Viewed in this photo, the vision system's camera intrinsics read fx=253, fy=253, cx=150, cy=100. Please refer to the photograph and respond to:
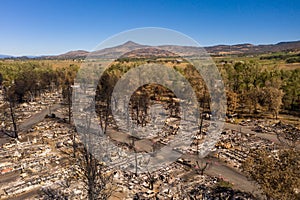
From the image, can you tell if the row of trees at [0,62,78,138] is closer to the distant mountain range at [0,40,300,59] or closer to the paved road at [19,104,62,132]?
the paved road at [19,104,62,132]

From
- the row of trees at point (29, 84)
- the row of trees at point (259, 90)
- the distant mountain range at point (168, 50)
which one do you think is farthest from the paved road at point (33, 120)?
the row of trees at point (259, 90)

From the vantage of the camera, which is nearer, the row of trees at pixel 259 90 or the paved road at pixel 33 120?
the paved road at pixel 33 120

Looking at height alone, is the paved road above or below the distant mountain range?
below

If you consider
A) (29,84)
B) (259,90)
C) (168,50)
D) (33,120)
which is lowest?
(33,120)

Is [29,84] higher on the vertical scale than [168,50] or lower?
lower

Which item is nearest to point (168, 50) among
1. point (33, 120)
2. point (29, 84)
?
point (33, 120)

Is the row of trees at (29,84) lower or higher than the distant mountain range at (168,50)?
lower

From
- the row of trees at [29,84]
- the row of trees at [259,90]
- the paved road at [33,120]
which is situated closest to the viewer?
the paved road at [33,120]

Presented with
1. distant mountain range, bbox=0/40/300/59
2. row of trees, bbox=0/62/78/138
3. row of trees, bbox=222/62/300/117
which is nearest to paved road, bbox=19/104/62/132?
row of trees, bbox=0/62/78/138

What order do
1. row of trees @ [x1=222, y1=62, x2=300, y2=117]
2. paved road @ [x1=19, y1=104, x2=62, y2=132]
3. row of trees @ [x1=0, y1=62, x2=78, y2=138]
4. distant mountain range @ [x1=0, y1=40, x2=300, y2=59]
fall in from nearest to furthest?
distant mountain range @ [x1=0, y1=40, x2=300, y2=59] → paved road @ [x1=19, y1=104, x2=62, y2=132] → row of trees @ [x1=222, y1=62, x2=300, y2=117] → row of trees @ [x1=0, y1=62, x2=78, y2=138]

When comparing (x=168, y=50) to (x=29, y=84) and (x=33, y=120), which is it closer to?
(x=33, y=120)

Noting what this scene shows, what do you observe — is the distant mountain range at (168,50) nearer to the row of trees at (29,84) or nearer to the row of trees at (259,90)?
the row of trees at (29,84)

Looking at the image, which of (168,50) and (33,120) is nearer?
(168,50)

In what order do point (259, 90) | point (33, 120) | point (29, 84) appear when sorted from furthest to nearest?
point (29, 84), point (259, 90), point (33, 120)
